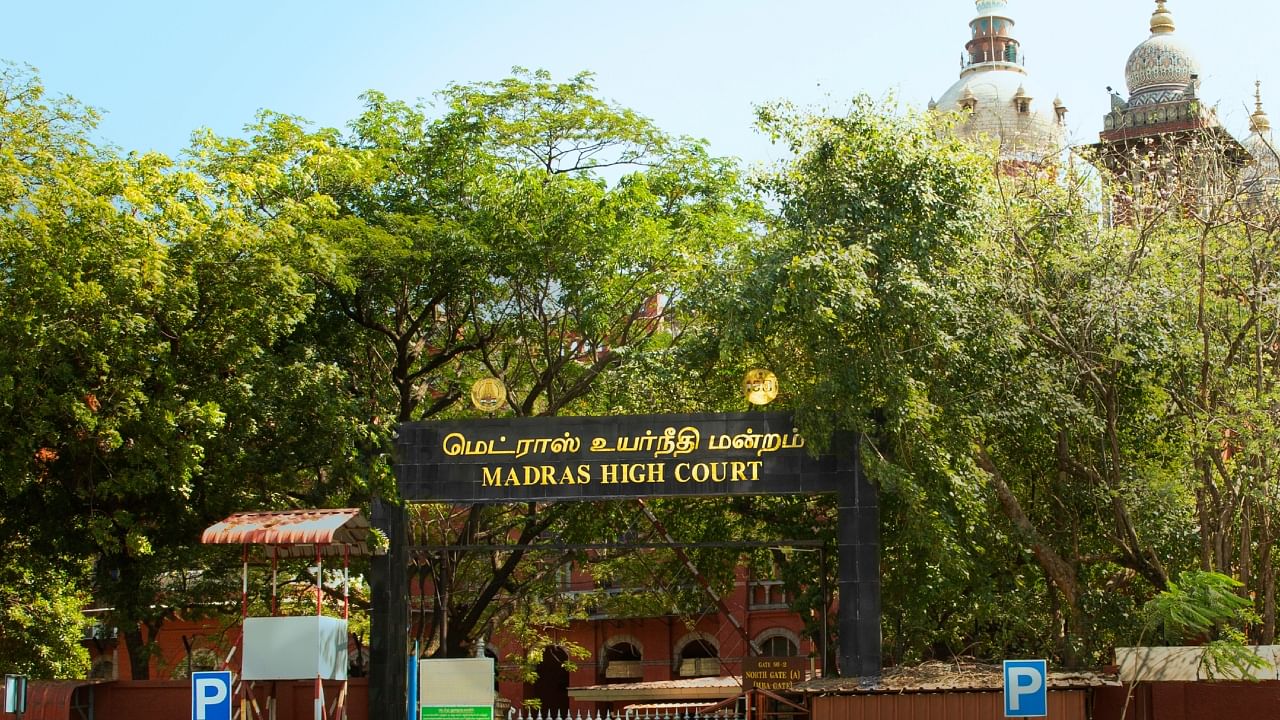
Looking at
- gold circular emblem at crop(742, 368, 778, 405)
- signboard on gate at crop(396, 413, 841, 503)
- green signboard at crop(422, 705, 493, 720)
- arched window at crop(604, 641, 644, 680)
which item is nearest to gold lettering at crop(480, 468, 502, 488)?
signboard on gate at crop(396, 413, 841, 503)

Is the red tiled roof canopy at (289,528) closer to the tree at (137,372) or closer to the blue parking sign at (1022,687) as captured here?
the tree at (137,372)

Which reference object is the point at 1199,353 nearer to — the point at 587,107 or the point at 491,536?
the point at 587,107

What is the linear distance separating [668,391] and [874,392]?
482 centimetres

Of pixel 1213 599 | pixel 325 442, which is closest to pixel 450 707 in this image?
pixel 325 442

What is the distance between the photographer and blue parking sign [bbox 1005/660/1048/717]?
1555 cm

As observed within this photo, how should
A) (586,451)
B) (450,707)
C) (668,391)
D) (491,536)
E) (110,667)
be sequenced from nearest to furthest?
1. (450,707)
2. (586,451)
3. (668,391)
4. (491,536)
5. (110,667)

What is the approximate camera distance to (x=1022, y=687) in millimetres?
15602

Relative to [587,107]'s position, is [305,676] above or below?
below

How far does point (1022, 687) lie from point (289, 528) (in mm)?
9038

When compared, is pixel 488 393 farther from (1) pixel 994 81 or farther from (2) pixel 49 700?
(1) pixel 994 81

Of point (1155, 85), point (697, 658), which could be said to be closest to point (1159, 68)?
point (1155, 85)

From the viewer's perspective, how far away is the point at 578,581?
154ft

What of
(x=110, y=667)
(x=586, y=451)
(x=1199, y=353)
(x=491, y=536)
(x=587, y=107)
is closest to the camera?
(x=586, y=451)

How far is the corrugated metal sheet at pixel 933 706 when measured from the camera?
16.6 metres
